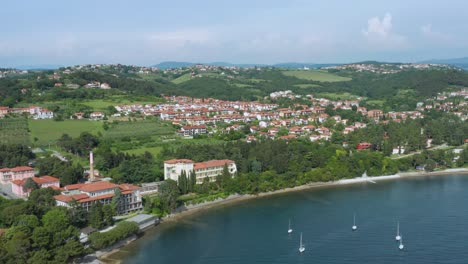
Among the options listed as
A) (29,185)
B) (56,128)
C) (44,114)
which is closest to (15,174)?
(29,185)

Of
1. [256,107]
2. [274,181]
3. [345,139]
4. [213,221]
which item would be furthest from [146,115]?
[213,221]

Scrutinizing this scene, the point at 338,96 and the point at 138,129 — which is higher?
the point at 338,96

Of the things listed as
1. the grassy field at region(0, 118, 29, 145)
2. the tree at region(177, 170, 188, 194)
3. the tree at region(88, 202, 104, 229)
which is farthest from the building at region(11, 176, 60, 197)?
the grassy field at region(0, 118, 29, 145)

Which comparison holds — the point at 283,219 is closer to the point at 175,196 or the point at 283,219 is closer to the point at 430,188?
the point at 175,196

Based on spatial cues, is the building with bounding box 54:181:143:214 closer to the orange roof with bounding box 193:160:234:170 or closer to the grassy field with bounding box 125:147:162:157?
the orange roof with bounding box 193:160:234:170

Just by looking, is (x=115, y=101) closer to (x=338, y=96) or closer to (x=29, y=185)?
(x=29, y=185)

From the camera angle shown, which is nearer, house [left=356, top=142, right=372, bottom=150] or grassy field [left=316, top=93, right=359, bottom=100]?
house [left=356, top=142, right=372, bottom=150]

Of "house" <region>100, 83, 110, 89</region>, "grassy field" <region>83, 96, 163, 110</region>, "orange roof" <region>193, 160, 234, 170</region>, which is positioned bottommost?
"orange roof" <region>193, 160, 234, 170</region>

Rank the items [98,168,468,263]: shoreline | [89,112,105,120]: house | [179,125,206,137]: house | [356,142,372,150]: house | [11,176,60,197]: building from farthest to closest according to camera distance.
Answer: [89,112,105,120]: house, [179,125,206,137]: house, [356,142,372,150]: house, [11,176,60,197]: building, [98,168,468,263]: shoreline
